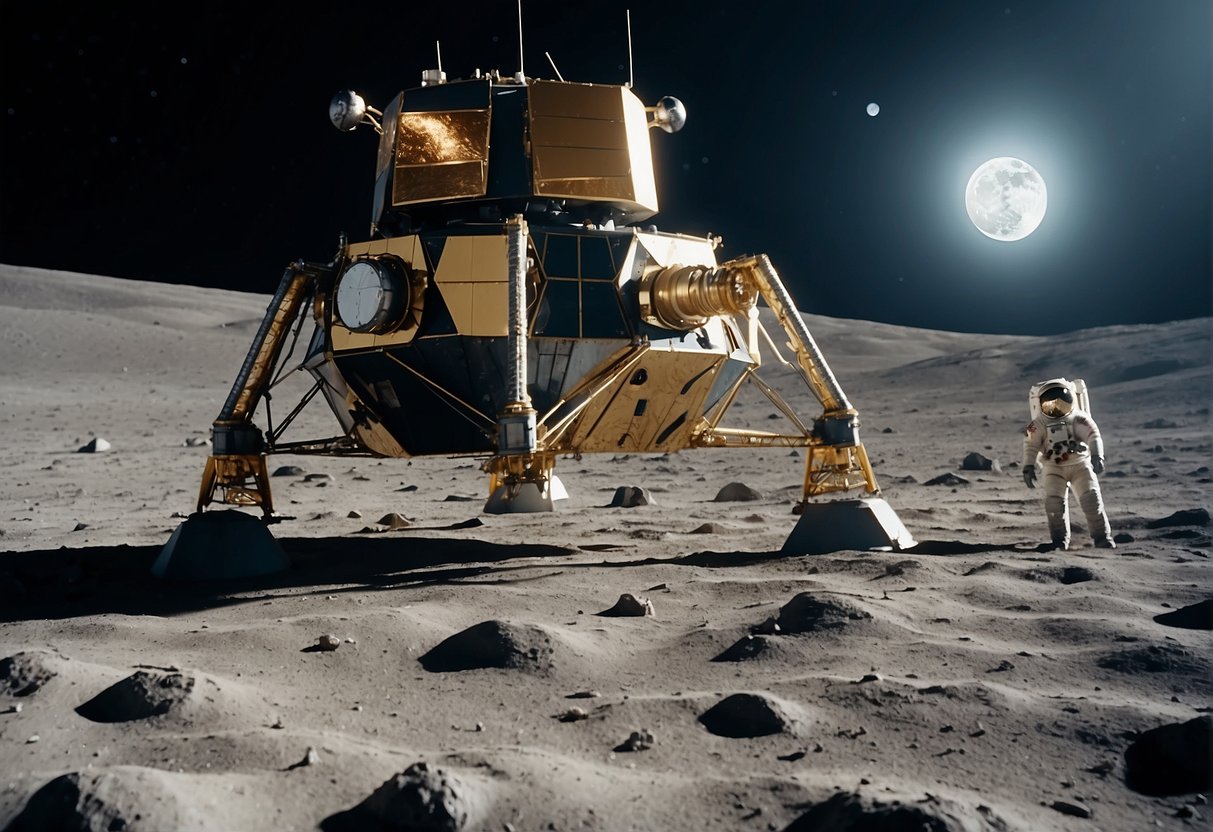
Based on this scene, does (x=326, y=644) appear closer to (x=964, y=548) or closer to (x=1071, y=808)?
(x=1071, y=808)

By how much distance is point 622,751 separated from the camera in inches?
91.0

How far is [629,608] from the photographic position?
3.63 metres

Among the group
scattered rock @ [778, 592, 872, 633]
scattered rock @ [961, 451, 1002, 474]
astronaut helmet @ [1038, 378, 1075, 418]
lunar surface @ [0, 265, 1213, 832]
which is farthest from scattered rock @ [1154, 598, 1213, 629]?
scattered rock @ [961, 451, 1002, 474]

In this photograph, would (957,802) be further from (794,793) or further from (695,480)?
(695,480)

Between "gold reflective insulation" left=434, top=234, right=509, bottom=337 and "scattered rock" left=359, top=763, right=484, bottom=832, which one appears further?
"gold reflective insulation" left=434, top=234, right=509, bottom=337

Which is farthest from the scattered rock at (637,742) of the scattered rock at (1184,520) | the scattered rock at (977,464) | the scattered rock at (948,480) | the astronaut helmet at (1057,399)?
the scattered rock at (977,464)

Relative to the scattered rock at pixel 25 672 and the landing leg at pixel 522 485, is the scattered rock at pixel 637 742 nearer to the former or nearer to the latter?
the scattered rock at pixel 25 672

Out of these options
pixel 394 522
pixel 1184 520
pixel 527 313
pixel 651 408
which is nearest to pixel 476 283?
pixel 527 313

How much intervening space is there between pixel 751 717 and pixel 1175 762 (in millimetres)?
871

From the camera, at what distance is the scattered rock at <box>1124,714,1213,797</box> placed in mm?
2078

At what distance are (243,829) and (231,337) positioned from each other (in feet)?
74.6

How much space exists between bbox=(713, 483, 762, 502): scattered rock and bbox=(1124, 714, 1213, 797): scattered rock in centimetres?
592

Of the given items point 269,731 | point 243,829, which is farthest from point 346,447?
point 243,829

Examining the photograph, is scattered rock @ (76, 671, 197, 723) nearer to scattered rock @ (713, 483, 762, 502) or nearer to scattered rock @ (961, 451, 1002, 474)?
scattered rock @ (713, 483, 762, 502)
